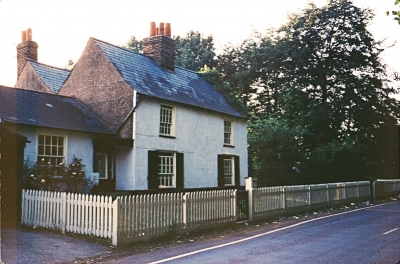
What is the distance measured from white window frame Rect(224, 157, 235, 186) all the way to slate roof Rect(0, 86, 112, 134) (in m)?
8.86

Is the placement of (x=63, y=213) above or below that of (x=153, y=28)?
below

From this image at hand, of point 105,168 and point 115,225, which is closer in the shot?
point 115,225

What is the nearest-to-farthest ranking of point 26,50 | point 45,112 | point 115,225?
point 115,225 → point 45,112 → point 26,50

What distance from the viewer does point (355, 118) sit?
35844 mm

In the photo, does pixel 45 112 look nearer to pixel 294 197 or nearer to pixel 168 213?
pixel 168 213

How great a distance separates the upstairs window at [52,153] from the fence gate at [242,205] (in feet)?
24.3

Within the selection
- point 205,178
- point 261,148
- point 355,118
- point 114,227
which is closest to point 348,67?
point 355,118

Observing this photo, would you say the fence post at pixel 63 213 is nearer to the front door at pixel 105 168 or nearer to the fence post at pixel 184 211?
the fence post at pixel 184 211

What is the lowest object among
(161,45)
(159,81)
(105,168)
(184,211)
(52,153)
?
(184,211)

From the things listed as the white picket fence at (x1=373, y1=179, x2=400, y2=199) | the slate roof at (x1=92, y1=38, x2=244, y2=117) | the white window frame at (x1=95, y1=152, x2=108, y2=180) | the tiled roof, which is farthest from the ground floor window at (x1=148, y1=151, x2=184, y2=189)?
the white picket fence at (x1=373, y1=179, x2=400, y2=199)

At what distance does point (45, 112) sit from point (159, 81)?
271 inches

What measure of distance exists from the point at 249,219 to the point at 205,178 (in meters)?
8.85

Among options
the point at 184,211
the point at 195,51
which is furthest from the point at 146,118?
the point at 195,51

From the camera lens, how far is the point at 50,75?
86.2ft
